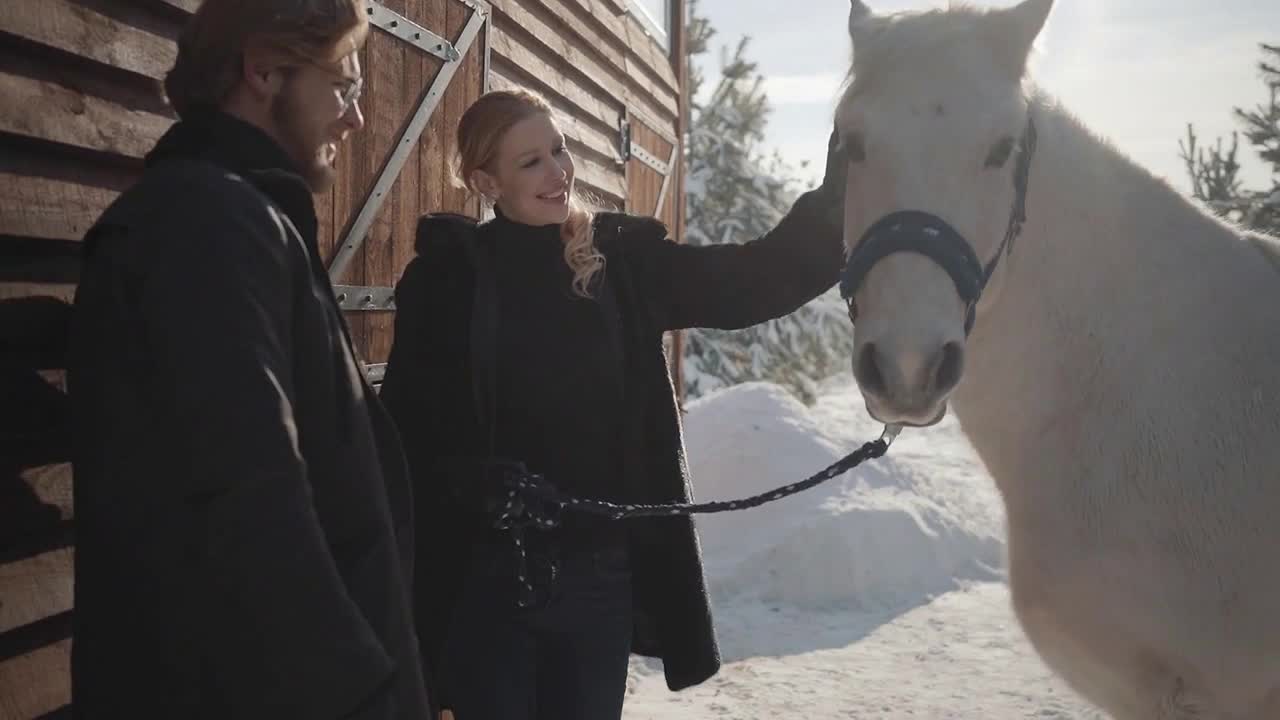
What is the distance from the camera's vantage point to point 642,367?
2.06m

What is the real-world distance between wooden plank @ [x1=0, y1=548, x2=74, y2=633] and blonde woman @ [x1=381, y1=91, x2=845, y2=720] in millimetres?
665

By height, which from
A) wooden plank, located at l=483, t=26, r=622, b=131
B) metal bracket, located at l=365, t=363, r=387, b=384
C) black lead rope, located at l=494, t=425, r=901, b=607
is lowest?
black lead rope, located at l=494, t=425, r=901, b=607

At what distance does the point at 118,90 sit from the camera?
170 centimetres

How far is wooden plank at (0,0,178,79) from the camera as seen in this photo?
56.0 inches

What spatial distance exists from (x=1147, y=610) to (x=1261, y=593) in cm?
22

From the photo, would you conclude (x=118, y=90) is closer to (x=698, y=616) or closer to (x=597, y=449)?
(x=597, y=449)

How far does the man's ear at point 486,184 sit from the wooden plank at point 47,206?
0.76 metres

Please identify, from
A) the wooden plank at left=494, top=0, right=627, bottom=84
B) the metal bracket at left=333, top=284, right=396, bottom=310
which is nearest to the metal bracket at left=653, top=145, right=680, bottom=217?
the wooden plank at left=494, top=0, right=627, bottom=84

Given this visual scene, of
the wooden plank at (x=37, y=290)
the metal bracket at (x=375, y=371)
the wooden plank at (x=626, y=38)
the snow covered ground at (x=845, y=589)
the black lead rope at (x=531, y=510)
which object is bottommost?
the snow covered ground at (x=845, y=589)

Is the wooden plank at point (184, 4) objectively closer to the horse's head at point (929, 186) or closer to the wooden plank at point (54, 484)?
the wooden plank at point (54, 484)

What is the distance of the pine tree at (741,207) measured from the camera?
1395 cm

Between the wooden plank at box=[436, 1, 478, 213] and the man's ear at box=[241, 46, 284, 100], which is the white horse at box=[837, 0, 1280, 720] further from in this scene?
the wooden plank at box=[436, 1, 478, 213]

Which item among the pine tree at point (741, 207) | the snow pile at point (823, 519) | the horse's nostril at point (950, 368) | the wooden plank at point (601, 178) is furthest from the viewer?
the pine tree at point (741, 207)

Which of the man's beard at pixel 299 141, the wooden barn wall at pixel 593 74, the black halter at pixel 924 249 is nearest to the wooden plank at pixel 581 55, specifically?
the wooden barn wall at pixel 593 74
